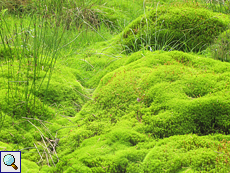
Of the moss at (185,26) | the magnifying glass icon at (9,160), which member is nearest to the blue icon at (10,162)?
the magnifying glass icon at (9,160)

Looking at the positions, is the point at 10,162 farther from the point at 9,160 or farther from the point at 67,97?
the point at 67,97

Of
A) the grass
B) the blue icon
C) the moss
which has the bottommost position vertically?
the blue icon

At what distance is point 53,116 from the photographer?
260cm

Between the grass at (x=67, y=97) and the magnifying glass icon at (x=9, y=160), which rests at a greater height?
the grass at (x=67, y=97)

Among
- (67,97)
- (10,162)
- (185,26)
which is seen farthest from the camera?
(185,26)

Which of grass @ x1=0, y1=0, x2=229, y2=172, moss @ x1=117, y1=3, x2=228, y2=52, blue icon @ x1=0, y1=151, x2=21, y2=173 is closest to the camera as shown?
blue icon @ x1=0, y1=151, x2=21, y2=173

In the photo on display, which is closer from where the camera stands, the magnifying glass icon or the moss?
the magnifying glass icon

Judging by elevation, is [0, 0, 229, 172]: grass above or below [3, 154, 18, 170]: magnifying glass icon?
above

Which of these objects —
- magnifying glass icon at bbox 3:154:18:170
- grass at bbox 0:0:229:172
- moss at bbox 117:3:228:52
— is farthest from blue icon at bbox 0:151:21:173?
moss at bbox 117:3:228:52

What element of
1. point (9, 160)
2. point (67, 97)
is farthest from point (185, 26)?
point (9, 160)

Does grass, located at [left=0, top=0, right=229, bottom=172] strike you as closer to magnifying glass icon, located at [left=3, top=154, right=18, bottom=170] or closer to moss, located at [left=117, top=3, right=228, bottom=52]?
moss, located at [left=117, top=3, right=228, bottom=52]

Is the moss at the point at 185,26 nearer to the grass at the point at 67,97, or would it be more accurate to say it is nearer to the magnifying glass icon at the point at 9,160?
the grass at the point at 67,97

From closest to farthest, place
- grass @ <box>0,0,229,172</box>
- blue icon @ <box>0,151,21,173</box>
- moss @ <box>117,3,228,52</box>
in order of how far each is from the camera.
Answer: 1. blue icon @ <box>0,151,21,173</box>
2. grass @ <box>0,0,229,172</box>
3. moss @ <box>117,3,228,52</box>

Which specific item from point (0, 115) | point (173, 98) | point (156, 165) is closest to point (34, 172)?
point (0, 115)
